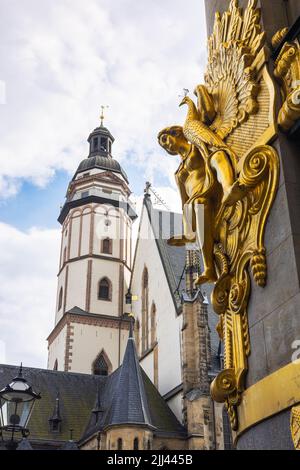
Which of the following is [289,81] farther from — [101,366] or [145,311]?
[101,366]

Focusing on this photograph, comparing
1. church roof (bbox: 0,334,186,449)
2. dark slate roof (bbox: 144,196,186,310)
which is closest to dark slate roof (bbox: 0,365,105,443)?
church roof (bbox: 0,334,186,449)

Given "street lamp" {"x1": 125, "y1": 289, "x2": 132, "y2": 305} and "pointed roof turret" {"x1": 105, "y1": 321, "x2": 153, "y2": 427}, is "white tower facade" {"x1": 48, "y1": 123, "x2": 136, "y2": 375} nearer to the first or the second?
"street lamp" {"x1": 125, "y1": 289, "x2": 132, "y2": 305}

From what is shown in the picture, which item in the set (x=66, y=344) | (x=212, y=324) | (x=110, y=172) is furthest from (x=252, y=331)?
(x=110, y=172)

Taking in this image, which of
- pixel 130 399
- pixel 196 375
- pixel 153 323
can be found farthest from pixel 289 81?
pixel 153 323

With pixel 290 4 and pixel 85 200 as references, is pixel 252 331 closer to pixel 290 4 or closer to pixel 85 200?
pixel 290 4

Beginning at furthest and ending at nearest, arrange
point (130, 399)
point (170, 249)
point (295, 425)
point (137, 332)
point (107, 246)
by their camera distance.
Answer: point (107, 246), point (137, 332), point (170, 249), point (130, 399), point (295, 425)

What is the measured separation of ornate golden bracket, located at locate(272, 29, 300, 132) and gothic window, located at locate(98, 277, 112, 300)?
3396cm

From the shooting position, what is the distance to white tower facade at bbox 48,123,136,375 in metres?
35.5

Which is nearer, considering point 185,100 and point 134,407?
point 185,100

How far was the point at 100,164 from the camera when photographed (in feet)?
143

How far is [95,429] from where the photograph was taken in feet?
81.0

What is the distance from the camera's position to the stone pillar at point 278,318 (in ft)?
11.9

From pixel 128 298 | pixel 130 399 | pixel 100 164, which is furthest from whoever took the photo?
pixel 100 164

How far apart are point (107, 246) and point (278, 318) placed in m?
36.2
